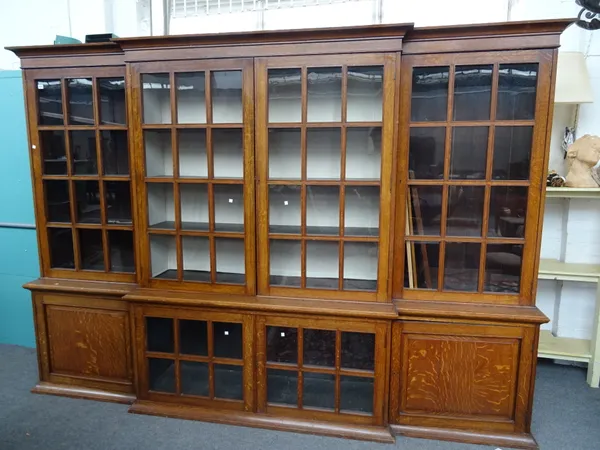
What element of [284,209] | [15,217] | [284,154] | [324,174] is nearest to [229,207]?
[284,209]

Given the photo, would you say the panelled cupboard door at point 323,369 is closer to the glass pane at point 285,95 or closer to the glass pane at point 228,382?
the glass pane at point 228,382

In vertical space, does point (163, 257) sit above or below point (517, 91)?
below

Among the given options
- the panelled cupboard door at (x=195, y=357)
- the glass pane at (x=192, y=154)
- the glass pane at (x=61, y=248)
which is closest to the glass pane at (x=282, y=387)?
the panelled cupboard door at (x=195, y=357)

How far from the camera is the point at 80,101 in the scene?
221 cm

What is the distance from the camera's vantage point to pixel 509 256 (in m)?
1.93

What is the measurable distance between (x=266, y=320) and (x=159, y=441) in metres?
0.82

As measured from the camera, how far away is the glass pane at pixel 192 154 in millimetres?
2088

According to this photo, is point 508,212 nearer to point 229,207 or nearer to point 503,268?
Answer: point 503,268

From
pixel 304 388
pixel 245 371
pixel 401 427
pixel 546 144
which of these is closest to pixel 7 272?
pixel 245 371

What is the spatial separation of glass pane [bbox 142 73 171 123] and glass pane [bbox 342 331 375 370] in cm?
150

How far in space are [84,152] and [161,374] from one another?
4.45 feet

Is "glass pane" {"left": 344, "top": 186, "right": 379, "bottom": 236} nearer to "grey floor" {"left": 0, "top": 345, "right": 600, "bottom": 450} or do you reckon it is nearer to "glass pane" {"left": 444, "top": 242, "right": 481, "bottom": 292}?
"glass pane" {"left": 444, "top": 242, "right": 481, "bottom": 292}

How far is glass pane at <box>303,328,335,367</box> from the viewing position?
6.68 feet

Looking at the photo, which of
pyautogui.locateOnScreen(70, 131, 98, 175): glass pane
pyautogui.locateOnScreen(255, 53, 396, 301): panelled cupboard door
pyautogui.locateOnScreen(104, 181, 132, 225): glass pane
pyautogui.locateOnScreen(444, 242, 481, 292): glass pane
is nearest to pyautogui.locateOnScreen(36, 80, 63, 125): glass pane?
pyautogui.locateOnScreen(70, 131, 98, 175): glass pane
